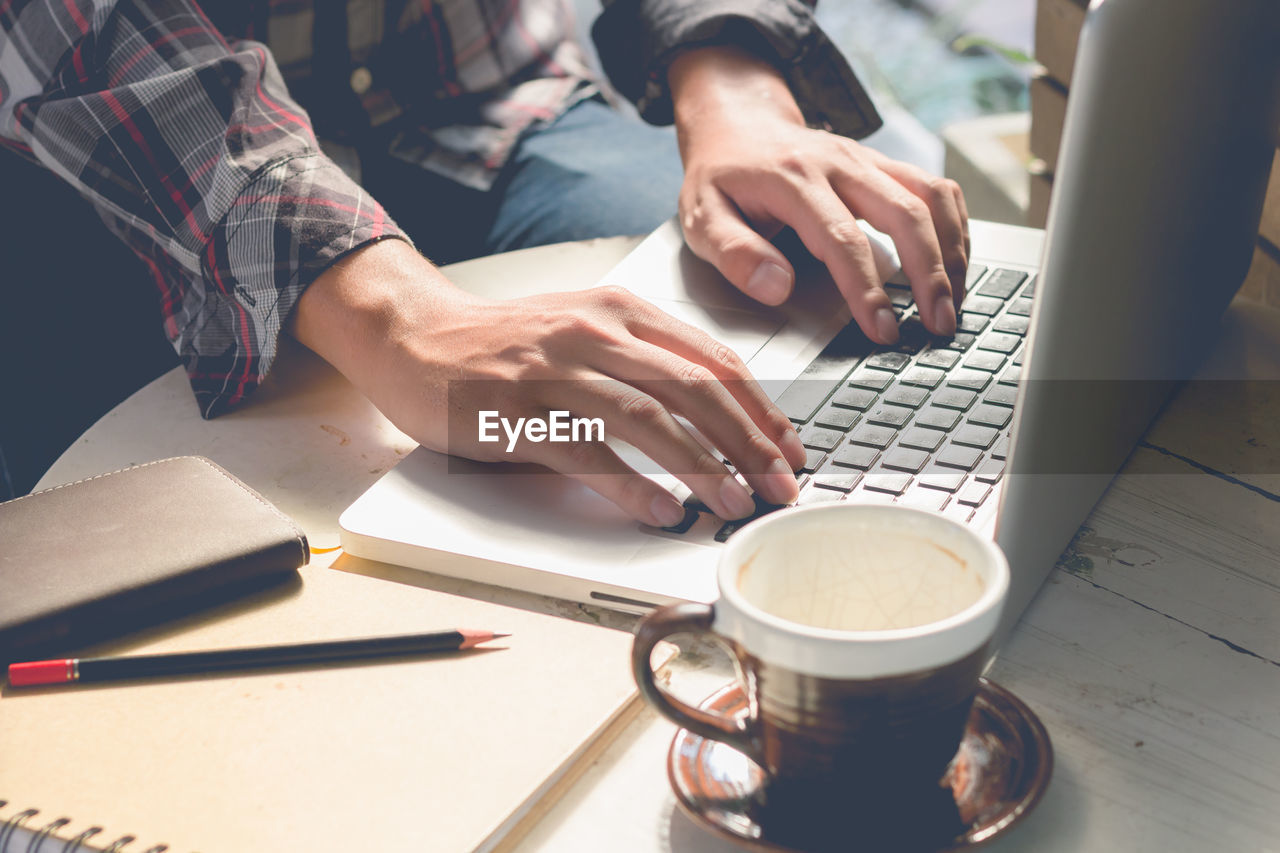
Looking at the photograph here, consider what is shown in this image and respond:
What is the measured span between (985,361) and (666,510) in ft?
0.84

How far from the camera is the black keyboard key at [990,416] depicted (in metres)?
0.60

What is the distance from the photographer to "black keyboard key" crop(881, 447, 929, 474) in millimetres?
572

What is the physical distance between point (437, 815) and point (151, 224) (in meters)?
0.53

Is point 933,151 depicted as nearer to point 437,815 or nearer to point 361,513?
point 361,513

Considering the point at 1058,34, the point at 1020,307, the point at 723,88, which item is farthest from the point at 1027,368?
the point at 1058,34

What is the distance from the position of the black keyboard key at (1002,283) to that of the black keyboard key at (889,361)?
0.11 m

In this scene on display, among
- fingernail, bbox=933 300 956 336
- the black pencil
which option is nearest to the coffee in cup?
the black pencil

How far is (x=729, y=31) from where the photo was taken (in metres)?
1.04

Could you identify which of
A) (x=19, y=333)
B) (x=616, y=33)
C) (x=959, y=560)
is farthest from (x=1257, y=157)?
(x=19, y=333)

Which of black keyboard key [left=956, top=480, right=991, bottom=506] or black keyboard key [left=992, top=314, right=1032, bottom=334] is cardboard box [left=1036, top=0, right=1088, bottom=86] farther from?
black keyboard key [left=956, top=480, right=991, bottom=506]

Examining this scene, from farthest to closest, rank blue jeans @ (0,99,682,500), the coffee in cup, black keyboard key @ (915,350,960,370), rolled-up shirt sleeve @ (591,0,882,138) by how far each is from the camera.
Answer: rolled-up shirt sleeve @ (591,0,882,138)
blue jeans @ (0,99,682,500)
black keyboard key @ (915,350,960,370)
the coffee in cup

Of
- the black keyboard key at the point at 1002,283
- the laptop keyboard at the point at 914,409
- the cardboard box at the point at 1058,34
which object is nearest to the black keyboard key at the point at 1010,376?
the laptop keyboard at the point at 914,409

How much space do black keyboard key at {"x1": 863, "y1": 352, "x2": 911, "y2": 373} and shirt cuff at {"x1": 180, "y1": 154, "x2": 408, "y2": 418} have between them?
1.08ft

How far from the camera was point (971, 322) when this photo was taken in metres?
0.72
